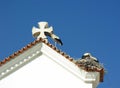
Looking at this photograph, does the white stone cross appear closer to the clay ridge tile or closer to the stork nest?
the clay ridge tile

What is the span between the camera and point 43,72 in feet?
54.2

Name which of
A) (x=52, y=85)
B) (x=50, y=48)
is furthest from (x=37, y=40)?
(x=52, y=85)

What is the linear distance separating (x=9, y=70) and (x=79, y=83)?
218cm

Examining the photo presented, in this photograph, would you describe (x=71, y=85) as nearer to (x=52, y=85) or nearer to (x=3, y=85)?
(x=52, y=85)

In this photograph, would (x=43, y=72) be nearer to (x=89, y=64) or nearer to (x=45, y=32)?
(x=89, y=64)

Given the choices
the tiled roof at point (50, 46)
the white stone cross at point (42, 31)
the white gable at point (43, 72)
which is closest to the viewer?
the white gable at point (43, 72)

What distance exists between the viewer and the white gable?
1628 cm

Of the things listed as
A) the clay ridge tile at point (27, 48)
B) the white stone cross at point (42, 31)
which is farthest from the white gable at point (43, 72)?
the white stone cross at point (42, 31)

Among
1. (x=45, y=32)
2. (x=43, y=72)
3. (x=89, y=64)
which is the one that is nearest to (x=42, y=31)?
(x=45, y=32)

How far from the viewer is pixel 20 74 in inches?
654

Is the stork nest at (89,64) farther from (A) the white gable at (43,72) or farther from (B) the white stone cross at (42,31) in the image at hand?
(B) the white stone cross at (42,31)

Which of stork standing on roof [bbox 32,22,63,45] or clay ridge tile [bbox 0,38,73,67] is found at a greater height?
stork standing on roof [bbox 32,22,63,45]

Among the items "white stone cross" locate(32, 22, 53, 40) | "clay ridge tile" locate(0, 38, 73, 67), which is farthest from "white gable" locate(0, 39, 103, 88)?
"white stone cross" locate(32, 22, 53, 40)

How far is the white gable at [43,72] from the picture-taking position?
16281 millimetres
